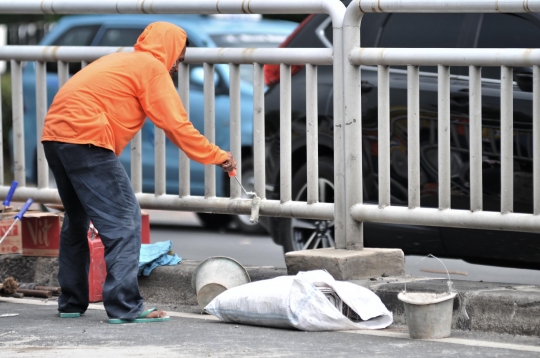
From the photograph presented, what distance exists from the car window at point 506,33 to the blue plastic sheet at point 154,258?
6.54 ft

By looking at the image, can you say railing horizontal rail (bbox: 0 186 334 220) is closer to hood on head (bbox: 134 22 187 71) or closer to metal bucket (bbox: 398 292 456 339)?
hood on head (bbox: 134 22 187 71)

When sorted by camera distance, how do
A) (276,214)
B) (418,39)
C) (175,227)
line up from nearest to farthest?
(276,214), (418,39), (175,227)

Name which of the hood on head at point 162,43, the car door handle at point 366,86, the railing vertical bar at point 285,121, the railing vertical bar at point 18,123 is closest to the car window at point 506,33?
the car door handle at point 366,86

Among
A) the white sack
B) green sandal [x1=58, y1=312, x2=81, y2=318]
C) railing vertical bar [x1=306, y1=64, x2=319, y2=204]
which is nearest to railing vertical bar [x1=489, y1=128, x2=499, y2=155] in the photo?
railing vertical bar [x1=306, y1=64, x2=319, y2=204]

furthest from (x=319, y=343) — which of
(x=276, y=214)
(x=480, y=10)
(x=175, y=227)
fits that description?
(x=175, y=227)

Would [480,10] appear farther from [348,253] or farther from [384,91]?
[348,253]

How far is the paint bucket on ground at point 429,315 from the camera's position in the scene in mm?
5242

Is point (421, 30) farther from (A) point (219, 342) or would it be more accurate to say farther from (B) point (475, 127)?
(A) point (219, 342)

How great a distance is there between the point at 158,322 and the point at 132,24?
6780 mm

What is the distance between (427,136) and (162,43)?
1653 mm

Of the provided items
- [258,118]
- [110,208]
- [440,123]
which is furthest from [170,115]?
[440,123]

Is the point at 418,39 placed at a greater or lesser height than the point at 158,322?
greater

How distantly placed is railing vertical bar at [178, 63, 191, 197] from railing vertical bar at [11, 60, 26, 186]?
1.06 meters

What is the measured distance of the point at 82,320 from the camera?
19.6 ft
